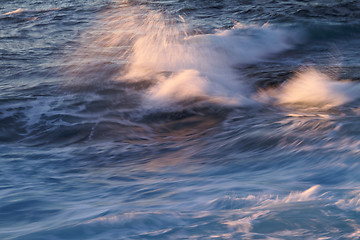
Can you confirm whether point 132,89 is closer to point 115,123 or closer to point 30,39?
point 115,123

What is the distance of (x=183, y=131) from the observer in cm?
427

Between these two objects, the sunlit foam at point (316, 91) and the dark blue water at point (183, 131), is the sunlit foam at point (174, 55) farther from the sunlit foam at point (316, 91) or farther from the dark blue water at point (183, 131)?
the sunlit foam at point (316, 91)

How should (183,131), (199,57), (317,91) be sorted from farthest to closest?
(199,57) → (317,91) → (183,131)

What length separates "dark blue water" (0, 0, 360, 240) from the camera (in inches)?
94.4

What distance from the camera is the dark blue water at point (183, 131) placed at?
7.87 feet

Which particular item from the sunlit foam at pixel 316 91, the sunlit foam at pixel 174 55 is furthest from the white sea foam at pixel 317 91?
the sunlit foam at pixel 174 55

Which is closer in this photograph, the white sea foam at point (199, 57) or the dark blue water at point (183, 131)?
the dark blue water at point (183, 131)

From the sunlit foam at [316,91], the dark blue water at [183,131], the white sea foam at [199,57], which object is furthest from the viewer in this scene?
the white sea foam at [199,57]

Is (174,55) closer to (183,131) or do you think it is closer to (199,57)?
(199,57)

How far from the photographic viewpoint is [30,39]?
877 centimetres

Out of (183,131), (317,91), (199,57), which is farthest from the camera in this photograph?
(199,57)

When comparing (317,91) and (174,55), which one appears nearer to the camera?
(317,91)

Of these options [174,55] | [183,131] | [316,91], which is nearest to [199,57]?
[174,55]

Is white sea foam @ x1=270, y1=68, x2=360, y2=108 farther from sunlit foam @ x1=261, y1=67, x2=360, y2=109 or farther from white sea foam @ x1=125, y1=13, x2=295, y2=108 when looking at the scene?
white sea foam @ x1=125, y1=13, x2=295, y2=108
